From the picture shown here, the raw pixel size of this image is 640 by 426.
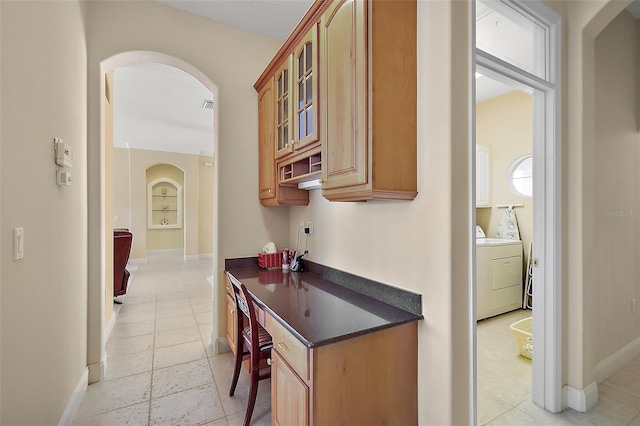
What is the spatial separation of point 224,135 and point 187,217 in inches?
247

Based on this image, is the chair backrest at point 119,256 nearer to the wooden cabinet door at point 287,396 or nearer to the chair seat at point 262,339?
the chair seat at point 262,339

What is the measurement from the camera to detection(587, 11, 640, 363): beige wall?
2.25 meters

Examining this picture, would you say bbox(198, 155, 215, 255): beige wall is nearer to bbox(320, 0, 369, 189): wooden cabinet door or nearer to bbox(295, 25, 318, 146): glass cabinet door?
bbox(295, 25, 318, 146): glass cabinet door

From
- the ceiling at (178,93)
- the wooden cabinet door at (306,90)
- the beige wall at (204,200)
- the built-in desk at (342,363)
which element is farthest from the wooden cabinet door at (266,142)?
the beige wall at (204,200)

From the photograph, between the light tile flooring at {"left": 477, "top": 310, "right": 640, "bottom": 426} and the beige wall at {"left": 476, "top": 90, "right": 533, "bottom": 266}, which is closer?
the light tile flooring at {"left": 477, "top": 310, "right": 640, "bottom": 426}

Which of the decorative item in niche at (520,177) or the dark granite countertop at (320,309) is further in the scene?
the decorative item in niche at (520,177)

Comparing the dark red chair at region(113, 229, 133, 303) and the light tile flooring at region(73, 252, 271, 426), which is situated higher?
the dark red chair at region(113, 229, 133, 303)

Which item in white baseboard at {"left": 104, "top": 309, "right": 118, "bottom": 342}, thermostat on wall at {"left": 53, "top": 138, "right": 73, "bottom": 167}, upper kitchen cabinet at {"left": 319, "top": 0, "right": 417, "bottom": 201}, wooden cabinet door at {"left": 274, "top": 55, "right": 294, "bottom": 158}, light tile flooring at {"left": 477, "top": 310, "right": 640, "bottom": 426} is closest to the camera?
upper kitchen cabinet at {"left": 319, "top": 0, "right": 417, "bottom": 201}

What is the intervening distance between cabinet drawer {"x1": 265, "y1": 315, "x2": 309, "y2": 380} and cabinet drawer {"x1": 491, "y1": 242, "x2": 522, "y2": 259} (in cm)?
296

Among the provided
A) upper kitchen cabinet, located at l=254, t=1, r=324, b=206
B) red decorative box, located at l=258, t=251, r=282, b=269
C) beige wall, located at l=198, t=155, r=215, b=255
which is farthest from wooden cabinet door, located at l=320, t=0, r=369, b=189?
beige wall, located at l=198, t=155, r=215, b=255

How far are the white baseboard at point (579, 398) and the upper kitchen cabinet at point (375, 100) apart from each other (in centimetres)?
180

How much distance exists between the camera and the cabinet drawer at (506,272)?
3.56 meters

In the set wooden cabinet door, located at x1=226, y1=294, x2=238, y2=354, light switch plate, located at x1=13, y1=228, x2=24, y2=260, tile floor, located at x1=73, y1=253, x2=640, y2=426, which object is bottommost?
tile floor, located at x1=73, y1=253, x2=640, y2=426

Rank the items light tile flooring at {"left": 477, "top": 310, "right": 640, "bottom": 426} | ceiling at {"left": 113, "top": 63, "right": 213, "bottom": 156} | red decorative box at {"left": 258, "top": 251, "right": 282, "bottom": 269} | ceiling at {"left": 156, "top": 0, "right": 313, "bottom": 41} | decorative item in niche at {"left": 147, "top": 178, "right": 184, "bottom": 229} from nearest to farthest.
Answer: light tile flooring at {"left": 477, "top": 310, "right": 640, "bottom": 426} → ceiling at {"left": 156, "top": 0, "right": 313, "bottom": 41} → red decorative box at {"left": 258, "top": 251, "right": 282, "bottom": 269} → ceiling at {"left": 113, "top": 63, "right": 213, "bottom": 156} → decorative item in niche at {"left": 147, "top": 178, "right": 184, "bottom": 229}
